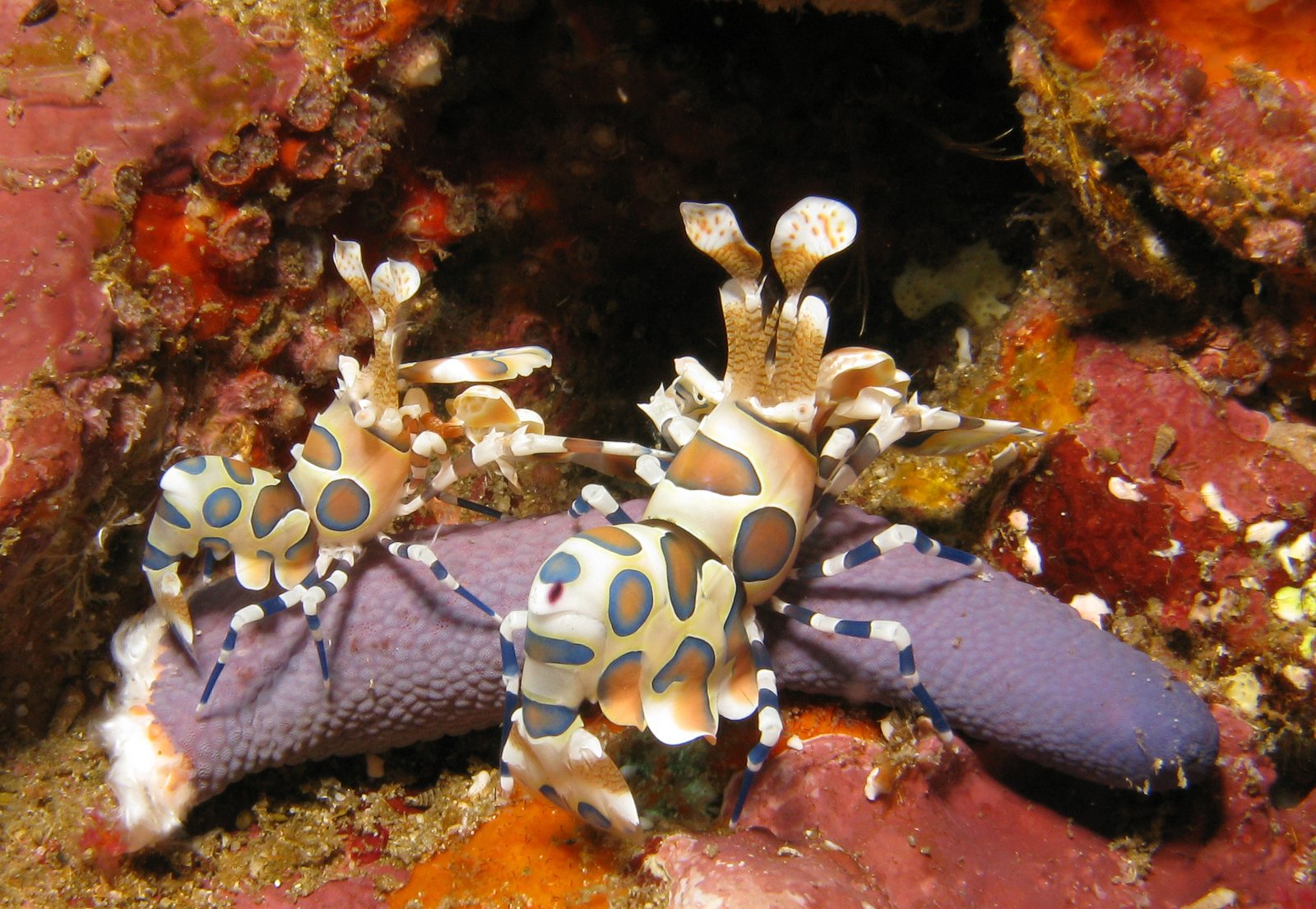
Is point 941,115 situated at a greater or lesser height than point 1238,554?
greater

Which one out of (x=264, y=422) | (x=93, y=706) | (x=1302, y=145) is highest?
(x=1302, y=145)

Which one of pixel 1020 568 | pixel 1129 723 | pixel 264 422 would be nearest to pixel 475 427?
pixel 264 422

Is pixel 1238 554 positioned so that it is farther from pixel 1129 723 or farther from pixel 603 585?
pixel 603 585

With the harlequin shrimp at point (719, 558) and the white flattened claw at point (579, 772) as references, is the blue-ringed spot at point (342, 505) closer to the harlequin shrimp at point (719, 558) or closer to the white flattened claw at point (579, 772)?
the harlequin shrimp at point (719, 558)

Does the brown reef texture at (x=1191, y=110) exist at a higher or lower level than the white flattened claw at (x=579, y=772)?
higher

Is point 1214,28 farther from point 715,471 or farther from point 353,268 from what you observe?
point 353,268

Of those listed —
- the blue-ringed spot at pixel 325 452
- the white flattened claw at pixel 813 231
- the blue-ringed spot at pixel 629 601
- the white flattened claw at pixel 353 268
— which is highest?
the white flattened claw at pixel 813 231

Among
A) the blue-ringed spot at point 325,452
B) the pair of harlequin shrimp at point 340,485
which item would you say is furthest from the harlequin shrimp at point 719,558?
the blue-ringed spot at point 325,452
